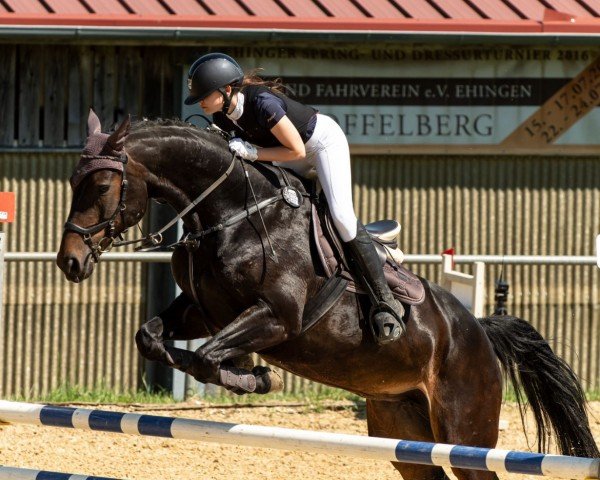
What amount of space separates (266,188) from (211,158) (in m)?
0.30

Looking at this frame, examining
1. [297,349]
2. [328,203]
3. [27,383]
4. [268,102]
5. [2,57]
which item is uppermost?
[2,57]

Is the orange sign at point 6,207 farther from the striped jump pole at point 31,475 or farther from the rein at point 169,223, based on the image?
the striped jump pole at point 31,475

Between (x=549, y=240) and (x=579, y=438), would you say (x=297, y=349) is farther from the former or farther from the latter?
(x=549, y=240)

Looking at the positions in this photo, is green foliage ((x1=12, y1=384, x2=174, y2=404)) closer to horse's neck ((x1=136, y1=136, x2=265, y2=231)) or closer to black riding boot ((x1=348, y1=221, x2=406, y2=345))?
black riding boot ((x1=348, y1=221, x2=406, y2=345))

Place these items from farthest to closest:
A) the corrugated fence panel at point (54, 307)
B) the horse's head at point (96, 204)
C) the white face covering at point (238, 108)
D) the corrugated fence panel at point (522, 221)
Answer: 1. the corrugated fence panel at point (522, 221)
2. the corrugated fence panel at point (54, 307)
3. the white face covering at point (238, 108)
4. the horse's head at point (96, 204)

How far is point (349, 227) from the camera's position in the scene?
5.49m

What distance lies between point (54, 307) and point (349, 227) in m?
4.47

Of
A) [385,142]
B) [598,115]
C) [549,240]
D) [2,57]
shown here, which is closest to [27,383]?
[2,57]

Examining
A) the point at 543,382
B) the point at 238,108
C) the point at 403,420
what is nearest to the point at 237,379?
the point at 238,108

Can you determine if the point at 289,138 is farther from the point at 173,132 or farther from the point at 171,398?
the point at 171,398

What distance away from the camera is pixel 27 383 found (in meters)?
9.34

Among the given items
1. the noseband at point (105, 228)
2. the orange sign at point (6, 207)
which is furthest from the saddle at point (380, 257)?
the orange sign at point (6, 207)

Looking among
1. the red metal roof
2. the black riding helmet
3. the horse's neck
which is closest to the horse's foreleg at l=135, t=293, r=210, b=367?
the horse's neck

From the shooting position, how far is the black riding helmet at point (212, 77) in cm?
514
